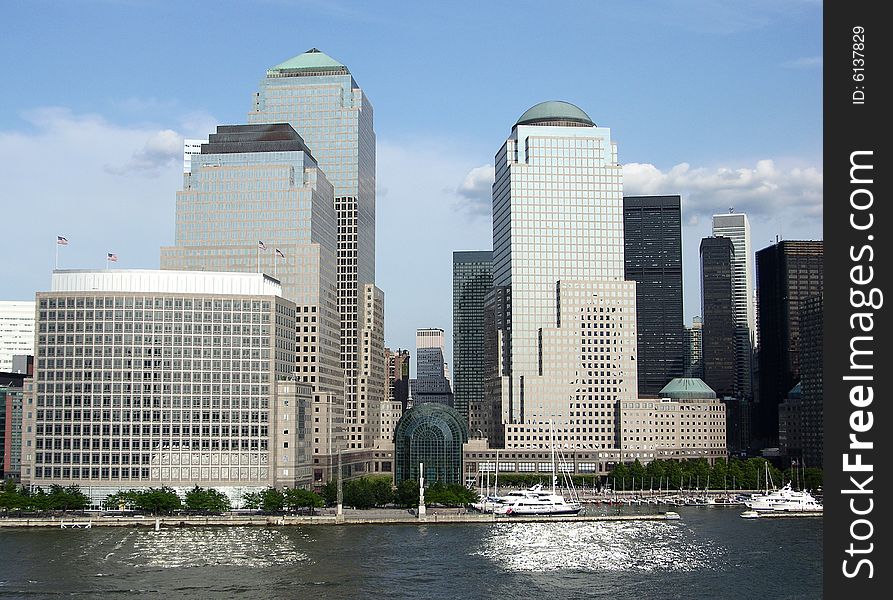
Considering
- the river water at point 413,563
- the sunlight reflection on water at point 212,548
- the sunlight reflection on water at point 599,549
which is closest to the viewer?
the river water at point 413,563

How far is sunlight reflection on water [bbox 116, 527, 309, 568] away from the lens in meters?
146

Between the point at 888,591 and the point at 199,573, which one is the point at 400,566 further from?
the point at 888,591

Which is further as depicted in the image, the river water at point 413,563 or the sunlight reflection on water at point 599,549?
the sunlight reflection on water at point 599,549

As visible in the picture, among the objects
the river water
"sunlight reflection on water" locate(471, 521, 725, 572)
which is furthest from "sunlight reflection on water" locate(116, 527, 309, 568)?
"sunlight reflection on water" locate(471, 521, 725, 572)

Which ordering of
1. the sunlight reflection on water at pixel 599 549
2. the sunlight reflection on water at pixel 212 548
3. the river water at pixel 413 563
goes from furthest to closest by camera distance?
the sunlight reflection on water at pixel 599 549, the sunlight reflection on water at pixel 212 548, the river water at pixel 413 563

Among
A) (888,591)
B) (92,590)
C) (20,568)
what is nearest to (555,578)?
(92,590)

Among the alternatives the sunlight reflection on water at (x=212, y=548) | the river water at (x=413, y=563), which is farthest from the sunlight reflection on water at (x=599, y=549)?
the sunlight reflection on water at (x=212, y=548)

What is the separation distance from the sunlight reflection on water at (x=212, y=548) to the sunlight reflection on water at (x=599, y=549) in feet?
101

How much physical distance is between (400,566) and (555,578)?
22289 mm

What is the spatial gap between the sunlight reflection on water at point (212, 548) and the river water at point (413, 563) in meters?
0.18

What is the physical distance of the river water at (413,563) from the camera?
125625 millimetres

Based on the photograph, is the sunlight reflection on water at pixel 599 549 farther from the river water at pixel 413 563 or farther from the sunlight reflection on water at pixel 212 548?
the sunlight reflection on water at pixel 212 548

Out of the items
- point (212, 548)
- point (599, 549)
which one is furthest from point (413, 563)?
point (212, 548)

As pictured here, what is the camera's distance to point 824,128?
34.2m
